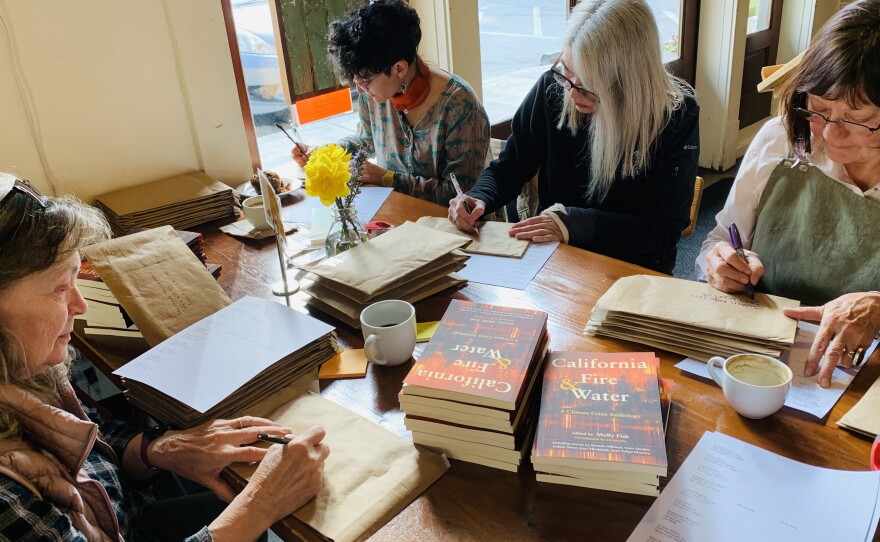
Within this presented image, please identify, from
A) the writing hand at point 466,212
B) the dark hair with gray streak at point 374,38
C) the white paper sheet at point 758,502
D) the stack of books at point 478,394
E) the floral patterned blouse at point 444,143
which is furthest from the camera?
the floral patterned blouse at point 444,143

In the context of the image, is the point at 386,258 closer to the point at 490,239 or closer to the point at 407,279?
the point at 407,279

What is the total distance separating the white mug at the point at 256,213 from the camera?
1.75 m

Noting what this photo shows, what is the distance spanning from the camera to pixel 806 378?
3.43ft

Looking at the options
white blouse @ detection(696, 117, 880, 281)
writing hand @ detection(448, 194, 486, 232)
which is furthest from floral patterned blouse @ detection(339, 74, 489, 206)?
white blouse @ detection(696, 117, 880, 281)

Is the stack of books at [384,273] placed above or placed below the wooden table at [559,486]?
above

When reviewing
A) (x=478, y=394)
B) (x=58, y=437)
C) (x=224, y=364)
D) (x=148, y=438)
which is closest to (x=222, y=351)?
(x=224, y=364)

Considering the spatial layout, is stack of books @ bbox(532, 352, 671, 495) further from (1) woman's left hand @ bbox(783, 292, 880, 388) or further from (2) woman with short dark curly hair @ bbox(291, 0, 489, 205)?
(2) woman with short dark curly hair @ bbox(291, 0, 489, 205)

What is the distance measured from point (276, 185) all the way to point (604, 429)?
1423mm

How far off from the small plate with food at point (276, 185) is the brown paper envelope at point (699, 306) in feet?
3.70

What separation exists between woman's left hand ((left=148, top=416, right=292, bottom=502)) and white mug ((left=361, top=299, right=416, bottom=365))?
0.21 m

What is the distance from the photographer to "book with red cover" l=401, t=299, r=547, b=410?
0.89m

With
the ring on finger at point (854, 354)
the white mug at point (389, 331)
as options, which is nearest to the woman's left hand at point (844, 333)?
the ring on finger at point (854, 354)

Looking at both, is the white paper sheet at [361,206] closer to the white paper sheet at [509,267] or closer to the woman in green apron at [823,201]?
the white paper sheet at [509,267]

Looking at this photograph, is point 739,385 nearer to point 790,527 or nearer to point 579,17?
point 790,527
